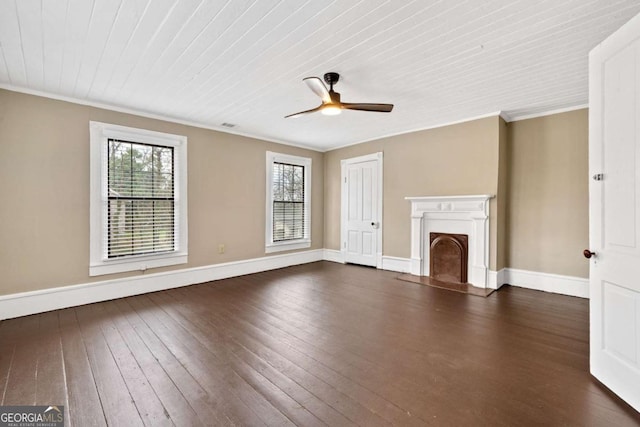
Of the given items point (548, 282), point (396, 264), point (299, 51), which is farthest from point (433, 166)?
point (299, 51)

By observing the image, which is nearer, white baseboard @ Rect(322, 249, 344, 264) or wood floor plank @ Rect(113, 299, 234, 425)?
wood floor plank @ Rect(113, 299, 234, 425)

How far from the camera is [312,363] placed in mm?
2217

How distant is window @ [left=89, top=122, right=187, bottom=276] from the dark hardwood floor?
27.9 inches

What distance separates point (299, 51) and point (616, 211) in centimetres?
260

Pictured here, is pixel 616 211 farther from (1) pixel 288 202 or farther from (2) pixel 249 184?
(1) pixel 288 202

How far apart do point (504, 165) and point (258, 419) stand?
458 cm

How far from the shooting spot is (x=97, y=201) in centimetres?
370

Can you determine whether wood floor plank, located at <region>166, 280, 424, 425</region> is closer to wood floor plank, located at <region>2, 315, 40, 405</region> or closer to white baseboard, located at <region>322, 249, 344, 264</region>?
wood floor plank, located at <region>2, 315, 40, 405</region>

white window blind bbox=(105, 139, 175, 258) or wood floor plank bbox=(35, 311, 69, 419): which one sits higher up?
white window blind bbox=(105, 139, 175, 258)

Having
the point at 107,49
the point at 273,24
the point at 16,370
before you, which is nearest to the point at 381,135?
the point at 273,24

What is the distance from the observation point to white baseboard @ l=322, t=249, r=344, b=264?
6.30 m

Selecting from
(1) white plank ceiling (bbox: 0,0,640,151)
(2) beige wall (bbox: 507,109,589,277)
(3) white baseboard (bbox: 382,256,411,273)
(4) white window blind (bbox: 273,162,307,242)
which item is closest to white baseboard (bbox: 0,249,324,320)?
(4) white window blind (bbox: 273,162,307,242)

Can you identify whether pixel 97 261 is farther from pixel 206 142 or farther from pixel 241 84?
pixel 241 84

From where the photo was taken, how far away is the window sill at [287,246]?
5.59 m
